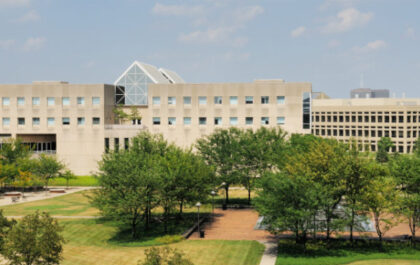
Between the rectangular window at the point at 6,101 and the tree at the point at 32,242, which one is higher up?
the rectangular window at the point at 6,101

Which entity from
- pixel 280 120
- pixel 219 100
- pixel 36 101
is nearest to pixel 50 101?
pixel 36 101

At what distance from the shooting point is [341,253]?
3578 cm

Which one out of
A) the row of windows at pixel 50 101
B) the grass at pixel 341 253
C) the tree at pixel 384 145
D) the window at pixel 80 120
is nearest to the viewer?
the grass at pixel 341 253

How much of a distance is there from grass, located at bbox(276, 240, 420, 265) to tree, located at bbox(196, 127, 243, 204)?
16.2 meters

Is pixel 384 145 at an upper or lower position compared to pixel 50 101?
lower

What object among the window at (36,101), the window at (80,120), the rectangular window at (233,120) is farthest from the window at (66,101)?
the rectangular window at (233,120)

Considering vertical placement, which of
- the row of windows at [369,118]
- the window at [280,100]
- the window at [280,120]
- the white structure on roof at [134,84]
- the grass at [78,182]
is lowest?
the grass at [78,182]

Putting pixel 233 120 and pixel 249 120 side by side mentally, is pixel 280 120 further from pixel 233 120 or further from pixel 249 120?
pixel 233 120

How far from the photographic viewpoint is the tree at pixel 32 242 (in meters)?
24.9

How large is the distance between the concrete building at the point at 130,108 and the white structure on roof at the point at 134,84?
91 cm

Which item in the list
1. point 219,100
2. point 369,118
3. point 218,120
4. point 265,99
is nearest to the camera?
point 265,99

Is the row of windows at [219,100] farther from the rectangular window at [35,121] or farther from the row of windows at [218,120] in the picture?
the rectangular window at [35,121]

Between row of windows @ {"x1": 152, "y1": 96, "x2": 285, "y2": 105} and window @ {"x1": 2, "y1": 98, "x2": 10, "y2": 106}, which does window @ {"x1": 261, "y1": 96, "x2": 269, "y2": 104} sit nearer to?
row of windows @ {"x1": 152, "y1": 96, "x2": 285, "y2": 105}

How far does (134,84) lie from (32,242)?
64.2m
